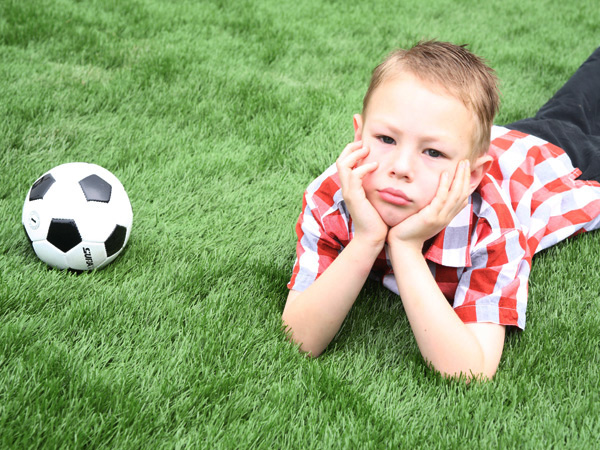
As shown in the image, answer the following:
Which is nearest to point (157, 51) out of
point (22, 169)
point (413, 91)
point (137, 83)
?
point (137, 83)

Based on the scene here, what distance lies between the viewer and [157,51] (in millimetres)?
4164

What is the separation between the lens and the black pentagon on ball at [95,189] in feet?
7.45

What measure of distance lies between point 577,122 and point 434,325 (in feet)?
6.75

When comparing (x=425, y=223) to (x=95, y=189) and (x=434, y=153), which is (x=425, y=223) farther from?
(x=95, y=189)

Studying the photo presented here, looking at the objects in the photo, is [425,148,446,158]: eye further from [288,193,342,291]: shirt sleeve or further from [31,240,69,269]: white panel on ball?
[31,240,69,269]: white panel on ball

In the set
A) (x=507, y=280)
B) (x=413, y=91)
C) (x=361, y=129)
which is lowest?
(x=507, y=280)

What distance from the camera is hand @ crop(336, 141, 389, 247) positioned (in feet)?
6.25

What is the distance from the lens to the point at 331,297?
1.94m

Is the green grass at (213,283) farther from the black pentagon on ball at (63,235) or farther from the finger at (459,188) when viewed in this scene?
the finger at (459,188)

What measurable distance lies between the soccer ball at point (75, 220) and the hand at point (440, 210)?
111 cm

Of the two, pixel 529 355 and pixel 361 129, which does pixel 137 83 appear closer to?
pixel 361 129

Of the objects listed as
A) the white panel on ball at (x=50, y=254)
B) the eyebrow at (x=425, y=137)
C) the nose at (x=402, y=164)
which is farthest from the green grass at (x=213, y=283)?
the eyebrow at (x=425, y=137)

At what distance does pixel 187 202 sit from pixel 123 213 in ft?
1.76

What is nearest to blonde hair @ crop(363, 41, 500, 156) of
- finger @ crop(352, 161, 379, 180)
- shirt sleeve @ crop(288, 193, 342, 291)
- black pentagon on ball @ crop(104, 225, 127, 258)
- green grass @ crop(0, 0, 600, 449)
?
finger @ crop(352, 161, 379, 180)
